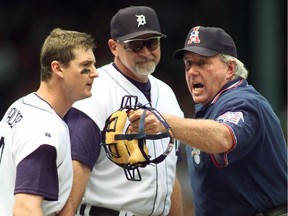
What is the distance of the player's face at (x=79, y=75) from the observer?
4.86 m

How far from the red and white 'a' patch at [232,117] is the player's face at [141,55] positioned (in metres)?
0.63

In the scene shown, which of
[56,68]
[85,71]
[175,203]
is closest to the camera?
[56,68]

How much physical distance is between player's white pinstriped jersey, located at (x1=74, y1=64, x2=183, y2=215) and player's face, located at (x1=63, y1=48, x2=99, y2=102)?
35 cm

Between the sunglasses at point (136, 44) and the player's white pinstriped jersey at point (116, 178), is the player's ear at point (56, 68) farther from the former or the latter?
the sunglasses at point (136, 44)

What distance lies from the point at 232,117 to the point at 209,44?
1.94ft

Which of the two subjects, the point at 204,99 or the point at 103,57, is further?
the point at 103,57

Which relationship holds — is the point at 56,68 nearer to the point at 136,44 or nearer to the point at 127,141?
the point at 127,141

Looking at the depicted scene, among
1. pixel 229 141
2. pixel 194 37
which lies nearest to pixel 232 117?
pixel 229 141

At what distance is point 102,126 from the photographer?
17.2 feet

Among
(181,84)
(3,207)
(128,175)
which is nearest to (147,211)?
(128,175)

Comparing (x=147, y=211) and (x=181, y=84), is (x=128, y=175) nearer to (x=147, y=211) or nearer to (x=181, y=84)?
(x=147, y=211)

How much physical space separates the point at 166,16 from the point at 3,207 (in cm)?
655

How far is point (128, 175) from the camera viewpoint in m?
5.31

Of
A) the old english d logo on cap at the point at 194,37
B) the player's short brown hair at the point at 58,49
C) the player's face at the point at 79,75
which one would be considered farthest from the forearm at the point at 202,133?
the old english d logo on cap at the point at 194,37
